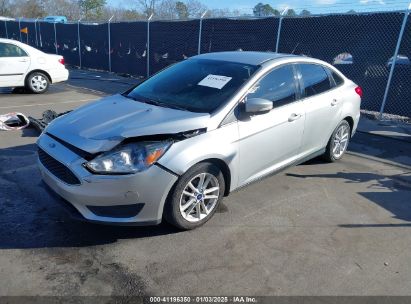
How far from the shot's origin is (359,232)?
3812 mm

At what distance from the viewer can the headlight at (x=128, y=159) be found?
3.16m

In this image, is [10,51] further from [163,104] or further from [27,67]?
[163,104]

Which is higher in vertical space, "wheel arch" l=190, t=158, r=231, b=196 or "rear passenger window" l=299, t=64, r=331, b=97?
"rear passenger window" l=299, t=64, r=331, b=97

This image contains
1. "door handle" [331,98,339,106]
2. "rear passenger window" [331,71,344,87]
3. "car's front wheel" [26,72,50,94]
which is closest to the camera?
"door handle" [331,98,339,106]

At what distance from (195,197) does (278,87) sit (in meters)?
1.67

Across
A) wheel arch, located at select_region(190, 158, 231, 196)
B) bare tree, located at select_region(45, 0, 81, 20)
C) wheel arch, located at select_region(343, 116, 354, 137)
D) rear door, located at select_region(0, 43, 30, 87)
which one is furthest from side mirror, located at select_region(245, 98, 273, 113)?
bare tree, located at select_region(45, 0, 81, 20)

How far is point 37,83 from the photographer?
11.0 meters

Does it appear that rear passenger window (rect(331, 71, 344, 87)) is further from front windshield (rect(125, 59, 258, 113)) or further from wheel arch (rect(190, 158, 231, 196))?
wheel arch (rect(190, 158, 231, 196))

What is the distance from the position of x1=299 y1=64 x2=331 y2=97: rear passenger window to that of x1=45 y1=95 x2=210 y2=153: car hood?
1.71 meters

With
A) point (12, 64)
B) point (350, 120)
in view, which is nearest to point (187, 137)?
point (350, 120)

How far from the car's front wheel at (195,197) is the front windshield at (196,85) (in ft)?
2.10

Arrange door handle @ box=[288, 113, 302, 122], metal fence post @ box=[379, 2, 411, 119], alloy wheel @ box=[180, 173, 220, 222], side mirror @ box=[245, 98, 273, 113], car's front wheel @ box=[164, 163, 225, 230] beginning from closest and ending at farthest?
car's front wheel @ box=[164, 163, 225, 230], alloy wheel @ box=[180, 173, 220, 222], side mirror @ box=[245, 98, 273, 113], door handle @ box=[288, 113, 302, 122], metal fence post @ box=[379, 2, 411, 119]

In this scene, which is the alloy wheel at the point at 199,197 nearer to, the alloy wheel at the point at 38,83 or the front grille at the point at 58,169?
the front grille at the point at 58,169

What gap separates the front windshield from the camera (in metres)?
3.95
